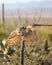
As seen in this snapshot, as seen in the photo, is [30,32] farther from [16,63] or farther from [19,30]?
[16,63]

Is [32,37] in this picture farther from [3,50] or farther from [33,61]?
[3,50]

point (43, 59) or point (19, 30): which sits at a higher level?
point (19, 30)

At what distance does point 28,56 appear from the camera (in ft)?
32.8

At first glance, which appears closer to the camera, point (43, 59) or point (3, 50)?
point (43, 59)

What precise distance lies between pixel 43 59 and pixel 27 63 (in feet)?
3.65

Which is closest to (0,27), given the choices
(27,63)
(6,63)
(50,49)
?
(50,49)

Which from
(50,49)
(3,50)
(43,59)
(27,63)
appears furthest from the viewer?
(50,49)

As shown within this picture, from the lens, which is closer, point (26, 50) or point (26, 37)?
point (26, 37)

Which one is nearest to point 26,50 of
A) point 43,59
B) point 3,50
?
point 43,59

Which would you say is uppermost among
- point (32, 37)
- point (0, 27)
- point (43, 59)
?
point (32, 37)

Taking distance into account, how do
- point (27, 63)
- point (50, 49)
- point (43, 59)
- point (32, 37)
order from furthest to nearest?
point (50, 49) < point (43, 59) < point (27, 63) < point (32, 37)

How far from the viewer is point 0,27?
18.8 m

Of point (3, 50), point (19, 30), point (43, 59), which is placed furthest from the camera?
point (3, 50)

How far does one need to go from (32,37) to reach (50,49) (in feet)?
14.5
